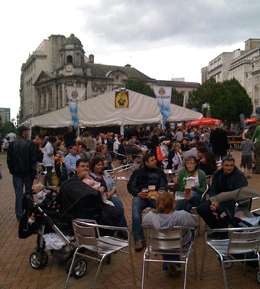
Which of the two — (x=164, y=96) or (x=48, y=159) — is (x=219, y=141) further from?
(x=164, y=96)

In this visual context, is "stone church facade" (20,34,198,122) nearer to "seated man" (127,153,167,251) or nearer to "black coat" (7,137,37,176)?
"black coat" (7,137,37,176)

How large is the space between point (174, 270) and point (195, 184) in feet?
5.97

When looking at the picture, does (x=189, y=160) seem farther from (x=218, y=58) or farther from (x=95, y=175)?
(x=218, y=58)

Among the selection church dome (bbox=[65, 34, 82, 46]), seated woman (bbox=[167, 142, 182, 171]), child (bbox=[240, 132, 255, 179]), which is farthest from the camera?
church dome (bbox=[65, 34, 82, 46])

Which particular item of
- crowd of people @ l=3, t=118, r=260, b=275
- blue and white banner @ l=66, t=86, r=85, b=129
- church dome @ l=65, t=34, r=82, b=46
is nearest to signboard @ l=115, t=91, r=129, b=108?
blue and white banner @ l=66, t=86, r=85, b=129

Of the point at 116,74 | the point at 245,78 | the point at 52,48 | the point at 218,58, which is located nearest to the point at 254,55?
the point at 245,78

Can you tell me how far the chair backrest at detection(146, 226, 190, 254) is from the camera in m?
3.46

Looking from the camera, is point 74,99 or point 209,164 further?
point 74,99

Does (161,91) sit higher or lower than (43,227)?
higher

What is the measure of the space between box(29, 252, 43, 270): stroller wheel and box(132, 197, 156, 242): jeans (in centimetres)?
146


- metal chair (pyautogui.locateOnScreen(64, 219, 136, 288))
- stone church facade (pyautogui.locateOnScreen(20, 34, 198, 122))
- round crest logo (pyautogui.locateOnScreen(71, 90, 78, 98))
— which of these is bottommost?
metal chair (pyautogui.locateOnScreen(64, 219, 136, 288))

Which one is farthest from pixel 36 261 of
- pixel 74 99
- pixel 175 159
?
pixel 74 99

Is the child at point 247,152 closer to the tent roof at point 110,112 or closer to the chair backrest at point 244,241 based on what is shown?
the chair backrest at point 244,241

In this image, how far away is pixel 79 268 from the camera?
399 cm
